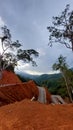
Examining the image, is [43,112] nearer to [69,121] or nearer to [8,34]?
[69,121]

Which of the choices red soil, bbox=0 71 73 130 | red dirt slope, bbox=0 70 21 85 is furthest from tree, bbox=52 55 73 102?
red soil, bbox=0 71 73 130

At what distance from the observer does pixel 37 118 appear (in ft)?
32.4

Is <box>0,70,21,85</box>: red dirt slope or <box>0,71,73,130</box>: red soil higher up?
<box>0,70,21,85</box>: red dirt slope

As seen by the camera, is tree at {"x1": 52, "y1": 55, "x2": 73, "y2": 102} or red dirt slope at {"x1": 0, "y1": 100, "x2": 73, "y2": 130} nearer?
red dirt slope at {"x1": 0, "y1": 100, "x2": 73, "y2": 130}

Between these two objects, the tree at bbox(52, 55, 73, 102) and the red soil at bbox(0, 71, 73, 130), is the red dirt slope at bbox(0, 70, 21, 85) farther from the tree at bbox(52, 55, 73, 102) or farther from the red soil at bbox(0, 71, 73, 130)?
the red soil at bbox(0, 71, 73, 130)

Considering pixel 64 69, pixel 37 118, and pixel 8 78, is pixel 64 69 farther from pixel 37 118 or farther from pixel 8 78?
pixel 37 118

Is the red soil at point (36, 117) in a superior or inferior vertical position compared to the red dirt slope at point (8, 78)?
inferior

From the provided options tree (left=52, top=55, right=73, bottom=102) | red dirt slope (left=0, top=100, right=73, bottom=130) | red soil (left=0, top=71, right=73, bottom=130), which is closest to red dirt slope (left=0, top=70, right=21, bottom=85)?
tree (left=52, top=55, right=73, bottom=102)

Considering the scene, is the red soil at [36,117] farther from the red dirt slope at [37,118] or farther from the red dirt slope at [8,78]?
the red dirt slope at [8,78]

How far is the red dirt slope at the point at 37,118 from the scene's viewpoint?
9.31m

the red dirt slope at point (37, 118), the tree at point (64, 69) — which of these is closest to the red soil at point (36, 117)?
the red dirt slope at point (37, 118)

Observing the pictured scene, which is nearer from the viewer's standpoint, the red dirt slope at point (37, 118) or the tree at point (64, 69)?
the red dirt slope at point (37, 118)

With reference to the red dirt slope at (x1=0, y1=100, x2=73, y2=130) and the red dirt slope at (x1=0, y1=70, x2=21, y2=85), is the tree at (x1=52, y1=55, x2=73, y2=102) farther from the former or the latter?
the red dirt slope at (x1=0, y1=100, x2=73, y2=130)

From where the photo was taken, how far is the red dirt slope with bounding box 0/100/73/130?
9312mm
